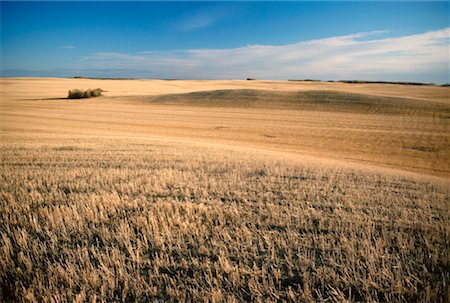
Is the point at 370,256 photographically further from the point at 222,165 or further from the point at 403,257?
the point at 222,165

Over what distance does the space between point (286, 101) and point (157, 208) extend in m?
44.3

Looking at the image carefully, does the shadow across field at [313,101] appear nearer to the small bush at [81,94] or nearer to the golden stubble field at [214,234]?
the small bush at [81,94]

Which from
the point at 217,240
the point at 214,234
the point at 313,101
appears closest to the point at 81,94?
the point at 313,101

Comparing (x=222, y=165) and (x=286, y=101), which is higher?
(x=286, y=101)

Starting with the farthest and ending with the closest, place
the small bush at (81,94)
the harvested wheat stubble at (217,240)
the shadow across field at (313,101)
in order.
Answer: the small bush at (81,94) < the shadow across field at (313,101) < the harvested wheat stubble at (217,240)

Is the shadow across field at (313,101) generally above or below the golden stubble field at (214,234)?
above

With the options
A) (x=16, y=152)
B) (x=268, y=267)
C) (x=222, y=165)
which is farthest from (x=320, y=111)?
(x=268, y=267)

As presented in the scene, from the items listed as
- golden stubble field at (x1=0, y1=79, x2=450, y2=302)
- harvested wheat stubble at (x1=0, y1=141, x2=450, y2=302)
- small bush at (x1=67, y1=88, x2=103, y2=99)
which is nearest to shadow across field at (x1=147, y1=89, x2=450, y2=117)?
small bush at (x1=67, y1=88, x2=103, y2=99)

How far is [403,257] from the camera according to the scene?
3.67 m

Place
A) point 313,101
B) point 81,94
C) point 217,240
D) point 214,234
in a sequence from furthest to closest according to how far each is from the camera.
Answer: point 81,94 → point 313,101 → point 214,234 → point 217,240

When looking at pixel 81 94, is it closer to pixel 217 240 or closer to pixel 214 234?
pixel 214 234

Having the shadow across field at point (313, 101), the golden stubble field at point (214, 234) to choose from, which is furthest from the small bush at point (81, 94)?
the golden stubble field at point (214, 234)

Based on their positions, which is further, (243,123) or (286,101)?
(286,101)

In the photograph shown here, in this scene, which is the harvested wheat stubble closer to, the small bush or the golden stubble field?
the golden stubble field
